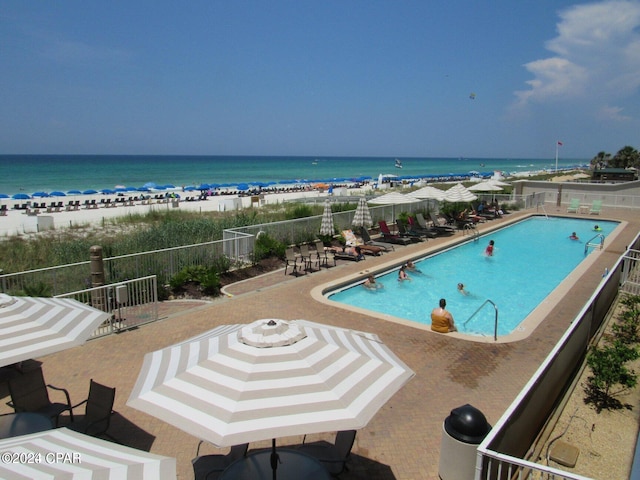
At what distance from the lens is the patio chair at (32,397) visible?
5.56 m

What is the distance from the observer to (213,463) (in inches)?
192

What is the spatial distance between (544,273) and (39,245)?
63.4 ft

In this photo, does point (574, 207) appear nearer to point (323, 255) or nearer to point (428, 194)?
point (428, 194)

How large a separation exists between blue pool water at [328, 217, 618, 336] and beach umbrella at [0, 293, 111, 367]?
811 centimetres

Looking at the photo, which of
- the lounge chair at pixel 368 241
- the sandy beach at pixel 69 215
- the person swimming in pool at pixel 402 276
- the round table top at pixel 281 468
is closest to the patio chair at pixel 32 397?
the round table top at pixel 281 468

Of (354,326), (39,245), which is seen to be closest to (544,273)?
(354,326)

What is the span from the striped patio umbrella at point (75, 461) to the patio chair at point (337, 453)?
221 cm

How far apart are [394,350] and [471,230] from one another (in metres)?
16.3

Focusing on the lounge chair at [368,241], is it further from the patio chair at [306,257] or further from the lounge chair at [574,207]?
the lounge chair at [574,207]

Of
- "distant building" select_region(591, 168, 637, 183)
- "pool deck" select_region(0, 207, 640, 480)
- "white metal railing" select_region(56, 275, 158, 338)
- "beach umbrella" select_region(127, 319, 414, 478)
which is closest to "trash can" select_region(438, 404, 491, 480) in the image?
"pool deck" select_region(0, 207, 640, 480)

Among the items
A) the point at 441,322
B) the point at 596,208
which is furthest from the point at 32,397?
the point at 596,208

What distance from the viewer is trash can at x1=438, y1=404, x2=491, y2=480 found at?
468cm

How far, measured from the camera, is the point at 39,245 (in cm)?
1587

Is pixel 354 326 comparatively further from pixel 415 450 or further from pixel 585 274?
pixel 585 274
